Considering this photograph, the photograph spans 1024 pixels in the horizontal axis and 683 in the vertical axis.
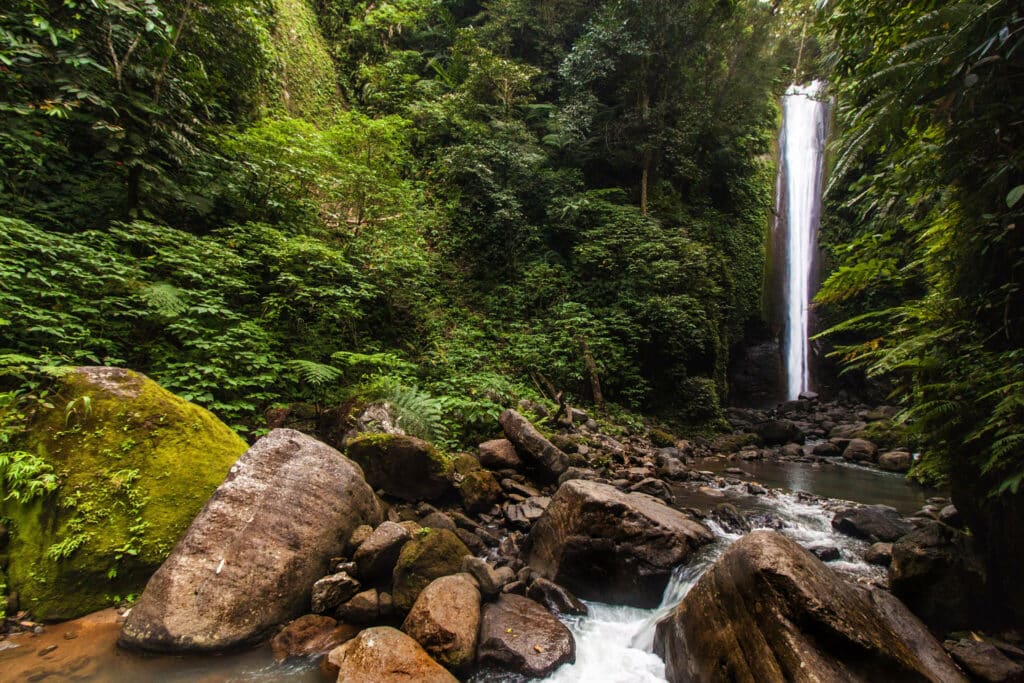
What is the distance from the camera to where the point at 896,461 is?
26.8 ft

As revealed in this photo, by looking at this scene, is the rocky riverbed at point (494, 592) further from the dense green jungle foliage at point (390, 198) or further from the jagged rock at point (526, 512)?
the dense green jungle foliage at point (390, 198)

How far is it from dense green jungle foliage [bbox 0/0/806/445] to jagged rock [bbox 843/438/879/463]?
281 centimetres

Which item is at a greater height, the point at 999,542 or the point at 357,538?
the point at 999,542

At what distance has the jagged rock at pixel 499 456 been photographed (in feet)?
19.4

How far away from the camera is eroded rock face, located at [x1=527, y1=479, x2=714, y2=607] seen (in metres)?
3.95

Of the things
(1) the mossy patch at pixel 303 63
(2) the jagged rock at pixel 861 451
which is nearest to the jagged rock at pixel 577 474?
(2) the jagged rock at pixel 861 451

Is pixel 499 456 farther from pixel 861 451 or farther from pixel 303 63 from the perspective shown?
pixel 303 63

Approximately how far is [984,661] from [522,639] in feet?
10.2

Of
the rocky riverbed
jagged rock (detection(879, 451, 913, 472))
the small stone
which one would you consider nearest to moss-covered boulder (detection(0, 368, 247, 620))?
the rocky riverbed

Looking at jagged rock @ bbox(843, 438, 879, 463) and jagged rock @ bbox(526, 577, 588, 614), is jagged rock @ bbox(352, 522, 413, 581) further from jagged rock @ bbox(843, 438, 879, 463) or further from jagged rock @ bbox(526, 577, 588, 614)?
jagged rock @ bbox(843, 438, 879, 463)

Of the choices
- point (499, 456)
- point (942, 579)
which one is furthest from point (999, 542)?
point (499, 456)

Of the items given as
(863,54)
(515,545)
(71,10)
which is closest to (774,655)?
(515,545)

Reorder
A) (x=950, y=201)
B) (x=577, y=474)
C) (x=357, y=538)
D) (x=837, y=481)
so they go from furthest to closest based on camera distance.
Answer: (x=837, y=481)
(x=577, y=474)
(x=357, y=538)
(x=950, y=201)

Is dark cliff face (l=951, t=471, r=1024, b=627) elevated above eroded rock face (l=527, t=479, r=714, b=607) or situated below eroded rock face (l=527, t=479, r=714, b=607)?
above
